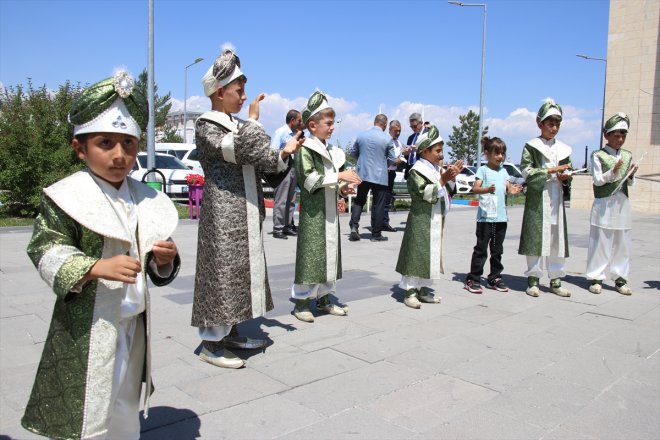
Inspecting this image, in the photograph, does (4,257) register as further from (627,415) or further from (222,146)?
(627,415)

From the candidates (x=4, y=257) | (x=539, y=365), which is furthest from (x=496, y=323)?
(x=4, y=257)

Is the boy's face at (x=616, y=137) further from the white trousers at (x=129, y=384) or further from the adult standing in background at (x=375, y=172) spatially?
the white trousers at (x=129, y=384)

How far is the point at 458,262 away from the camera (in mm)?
8055

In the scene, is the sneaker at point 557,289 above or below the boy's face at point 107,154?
below

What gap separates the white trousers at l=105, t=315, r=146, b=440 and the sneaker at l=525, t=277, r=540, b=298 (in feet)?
15.6

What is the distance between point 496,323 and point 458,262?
310 cm

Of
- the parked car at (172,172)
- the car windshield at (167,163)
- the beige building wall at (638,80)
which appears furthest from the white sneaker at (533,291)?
the car windshield at (167,163)

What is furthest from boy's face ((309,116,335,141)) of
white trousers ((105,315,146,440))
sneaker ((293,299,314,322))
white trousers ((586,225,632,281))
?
white trousers ((586,225,632,281))

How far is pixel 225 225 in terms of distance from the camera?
365cm

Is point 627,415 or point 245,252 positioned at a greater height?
point 245,252

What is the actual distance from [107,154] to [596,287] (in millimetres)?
5720

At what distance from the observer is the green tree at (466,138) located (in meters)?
48.2

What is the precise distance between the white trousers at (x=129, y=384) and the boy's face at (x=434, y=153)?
147 inches

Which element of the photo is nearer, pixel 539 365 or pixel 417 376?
pixel 417 376
